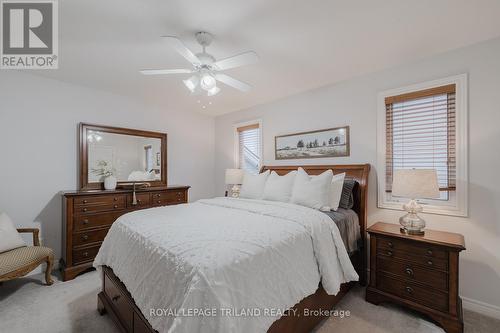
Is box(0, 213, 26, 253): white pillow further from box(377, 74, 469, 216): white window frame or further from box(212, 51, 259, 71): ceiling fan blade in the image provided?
box(377, 74, 469, 216): white window frame

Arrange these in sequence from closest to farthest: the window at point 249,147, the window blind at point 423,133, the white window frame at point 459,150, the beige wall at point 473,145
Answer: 1. the beige wall at point 473,145
2. the white window frame at point 459,150
3. the window blind at point 423,133
4. the window at point 249,147

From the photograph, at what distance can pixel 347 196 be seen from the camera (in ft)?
8.46

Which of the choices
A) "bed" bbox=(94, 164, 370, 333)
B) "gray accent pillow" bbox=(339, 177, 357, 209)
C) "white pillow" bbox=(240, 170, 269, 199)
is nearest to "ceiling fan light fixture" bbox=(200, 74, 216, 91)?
"bed" bbox=(94, 164, 370, 333)

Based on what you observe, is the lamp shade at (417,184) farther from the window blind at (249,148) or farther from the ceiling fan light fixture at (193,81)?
the window blind at (249,148)

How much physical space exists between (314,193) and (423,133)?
4.47ft

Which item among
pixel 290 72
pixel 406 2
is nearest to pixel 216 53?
pixel 290 72

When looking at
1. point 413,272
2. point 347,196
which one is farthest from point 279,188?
point 413,272

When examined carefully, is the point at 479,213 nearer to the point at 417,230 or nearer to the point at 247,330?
the point at 417,230

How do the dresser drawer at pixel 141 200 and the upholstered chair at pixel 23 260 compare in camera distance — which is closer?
the upholstered chair at pixel 23 260

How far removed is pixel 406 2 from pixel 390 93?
1.17 m

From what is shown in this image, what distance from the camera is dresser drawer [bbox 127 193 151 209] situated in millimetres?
3195

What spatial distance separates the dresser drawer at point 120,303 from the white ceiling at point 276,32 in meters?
2.13

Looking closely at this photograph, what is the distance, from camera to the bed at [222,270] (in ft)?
3.44

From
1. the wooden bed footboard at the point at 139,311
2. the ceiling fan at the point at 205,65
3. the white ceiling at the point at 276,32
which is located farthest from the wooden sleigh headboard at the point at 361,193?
the ceiling fan at the point at 205,65
